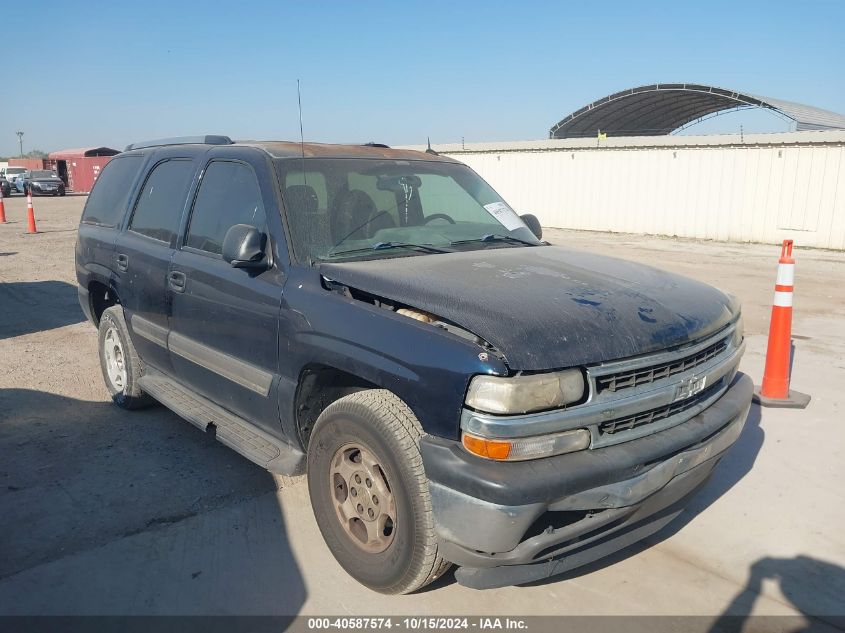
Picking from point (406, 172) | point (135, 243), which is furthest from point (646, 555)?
point (135, 243)

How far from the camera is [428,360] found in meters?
2.60

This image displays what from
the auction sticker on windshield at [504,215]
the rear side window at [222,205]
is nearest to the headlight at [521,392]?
the rear side window at [222,205]

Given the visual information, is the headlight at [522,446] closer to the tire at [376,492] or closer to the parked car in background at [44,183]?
the tire at [376,492]

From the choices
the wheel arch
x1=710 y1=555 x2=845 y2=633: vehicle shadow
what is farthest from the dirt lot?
the wheel arch

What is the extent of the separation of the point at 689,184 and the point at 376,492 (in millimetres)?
18345

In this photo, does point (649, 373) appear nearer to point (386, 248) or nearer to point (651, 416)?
point (651, 416)

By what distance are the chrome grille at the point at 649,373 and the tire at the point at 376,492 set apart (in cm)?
74

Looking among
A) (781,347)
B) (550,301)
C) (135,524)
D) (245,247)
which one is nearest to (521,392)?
(550,301)

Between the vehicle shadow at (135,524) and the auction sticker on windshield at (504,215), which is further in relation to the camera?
the auction sticker on windshield at (504,215)

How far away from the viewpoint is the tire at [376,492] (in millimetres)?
2641

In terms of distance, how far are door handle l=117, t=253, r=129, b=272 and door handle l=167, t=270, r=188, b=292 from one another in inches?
29.4

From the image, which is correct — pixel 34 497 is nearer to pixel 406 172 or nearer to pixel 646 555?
pixel 406 172

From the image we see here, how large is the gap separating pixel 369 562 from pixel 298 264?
141 cm

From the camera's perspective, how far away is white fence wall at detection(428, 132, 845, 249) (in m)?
16.6
